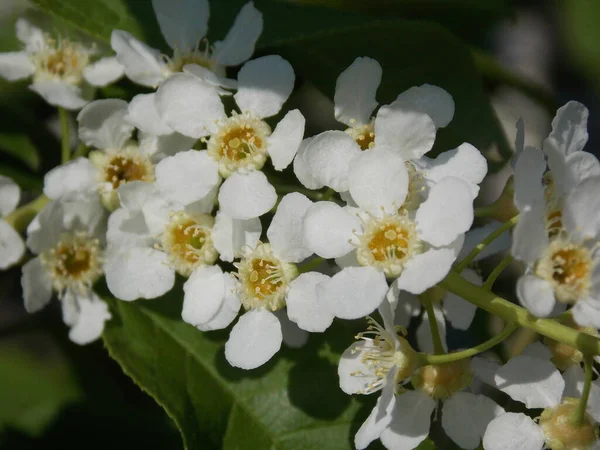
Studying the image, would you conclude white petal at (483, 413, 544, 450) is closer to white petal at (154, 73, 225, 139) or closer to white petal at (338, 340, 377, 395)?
white petal at (338, 340, 377, 395)

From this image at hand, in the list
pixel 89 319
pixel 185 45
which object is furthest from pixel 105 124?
pixel 89 319

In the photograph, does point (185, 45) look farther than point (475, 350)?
Yes

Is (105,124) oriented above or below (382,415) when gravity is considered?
above

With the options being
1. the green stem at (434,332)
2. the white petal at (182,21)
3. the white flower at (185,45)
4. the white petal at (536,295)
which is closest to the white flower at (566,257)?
the white petal at (536,295)

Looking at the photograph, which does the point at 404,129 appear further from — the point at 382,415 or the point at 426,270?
the point at 382,415

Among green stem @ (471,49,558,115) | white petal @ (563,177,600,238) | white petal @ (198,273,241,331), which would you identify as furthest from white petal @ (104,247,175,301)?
green stem @ (471,49,558,115)

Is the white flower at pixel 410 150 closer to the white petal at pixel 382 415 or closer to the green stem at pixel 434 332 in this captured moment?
the green stem at pixel 434 332
